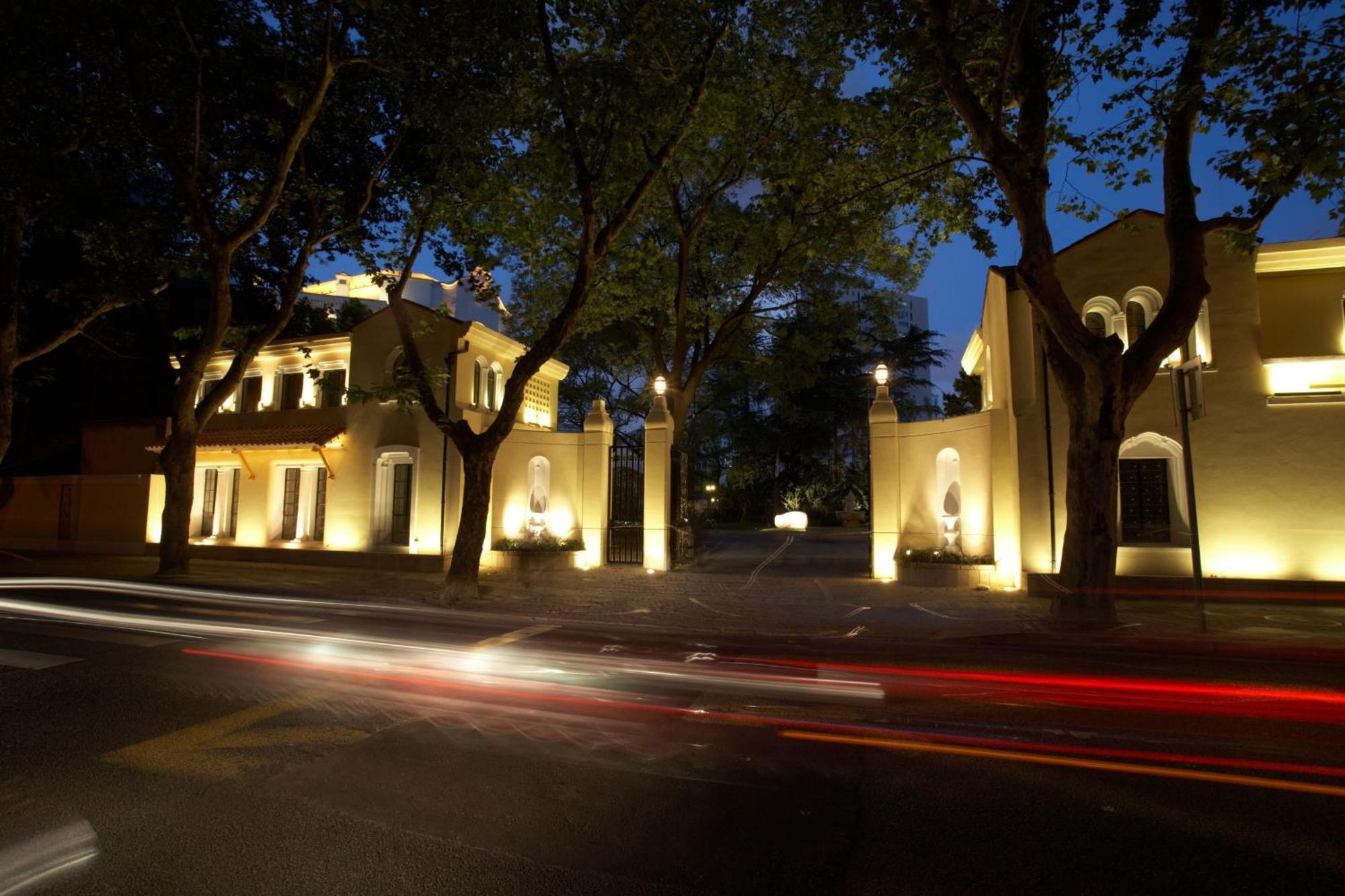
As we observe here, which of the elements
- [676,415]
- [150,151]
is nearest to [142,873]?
[676,415]

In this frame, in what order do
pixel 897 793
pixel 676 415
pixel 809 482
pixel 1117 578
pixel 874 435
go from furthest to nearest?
1. pixel 809 482
2. pixel 676 415
3. pixel 874 435
4. pixel 1117 578
5. pixel 897 793

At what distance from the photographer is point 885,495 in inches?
564

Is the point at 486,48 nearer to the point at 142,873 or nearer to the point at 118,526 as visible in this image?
the point at 142,873

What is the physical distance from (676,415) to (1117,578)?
1041 centimetres

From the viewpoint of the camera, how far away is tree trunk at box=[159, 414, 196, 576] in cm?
1469

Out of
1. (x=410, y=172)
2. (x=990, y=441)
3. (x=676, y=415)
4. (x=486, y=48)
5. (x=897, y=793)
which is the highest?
(x=486, y=48)

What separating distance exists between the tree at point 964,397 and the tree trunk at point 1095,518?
17.8m

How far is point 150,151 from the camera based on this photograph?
48.1 feet

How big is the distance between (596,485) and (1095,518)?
10.3 m

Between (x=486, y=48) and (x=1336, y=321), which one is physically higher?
(x=486, y=48)

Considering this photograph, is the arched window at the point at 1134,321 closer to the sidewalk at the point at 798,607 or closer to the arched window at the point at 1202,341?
the arched window at the point at 1202,341

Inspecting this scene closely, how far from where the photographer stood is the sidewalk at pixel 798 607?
8.60 metres

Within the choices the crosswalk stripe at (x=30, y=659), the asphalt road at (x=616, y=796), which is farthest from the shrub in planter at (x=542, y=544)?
the asphalt road at (x=616, y=796)

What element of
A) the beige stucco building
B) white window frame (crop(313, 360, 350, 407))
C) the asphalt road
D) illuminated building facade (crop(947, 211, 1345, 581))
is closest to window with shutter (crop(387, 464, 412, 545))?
white window frame (crop(313, 360, 350, 407))
